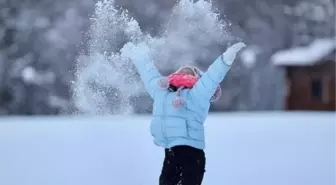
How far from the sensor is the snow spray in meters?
1.37

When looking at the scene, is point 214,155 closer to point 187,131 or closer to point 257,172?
point 257,172

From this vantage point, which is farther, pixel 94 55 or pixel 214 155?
pixel 214 155

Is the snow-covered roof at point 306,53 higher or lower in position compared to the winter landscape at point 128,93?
higher

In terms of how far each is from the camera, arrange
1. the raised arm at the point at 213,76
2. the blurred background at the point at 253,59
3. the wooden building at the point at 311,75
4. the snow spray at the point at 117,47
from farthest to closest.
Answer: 1. the wooden building at the point at 311,75
2. the blurred background at the point at 253,59
3. the snow spray at the point at 117,47
4. the raised arm at the point at 213,76

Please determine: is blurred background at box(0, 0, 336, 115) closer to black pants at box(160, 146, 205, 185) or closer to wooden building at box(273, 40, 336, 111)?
wooden building at box(273, 40, 336, 111)

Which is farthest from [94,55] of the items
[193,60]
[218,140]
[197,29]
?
[193,60]

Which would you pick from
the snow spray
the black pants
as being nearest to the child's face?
the black pants

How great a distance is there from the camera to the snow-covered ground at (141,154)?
4.68ft

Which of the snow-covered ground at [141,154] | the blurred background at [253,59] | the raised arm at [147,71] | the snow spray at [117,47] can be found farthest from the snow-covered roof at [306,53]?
the raised arm at [147,71]

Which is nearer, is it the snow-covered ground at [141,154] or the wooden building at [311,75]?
the snow-covered ground at [141,154]

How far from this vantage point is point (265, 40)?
321 cm

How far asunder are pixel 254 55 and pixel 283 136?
1314 mm

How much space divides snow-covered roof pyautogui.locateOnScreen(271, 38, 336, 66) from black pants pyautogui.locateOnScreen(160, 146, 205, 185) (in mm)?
2534

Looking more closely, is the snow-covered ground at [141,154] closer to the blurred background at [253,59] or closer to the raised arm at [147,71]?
the raised arm at [147,71]
